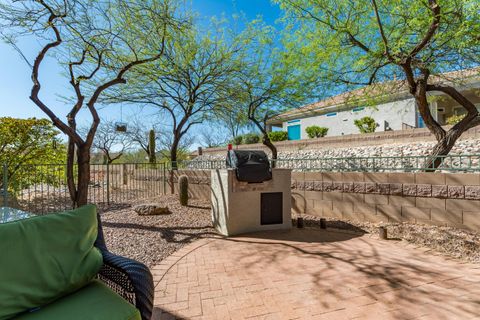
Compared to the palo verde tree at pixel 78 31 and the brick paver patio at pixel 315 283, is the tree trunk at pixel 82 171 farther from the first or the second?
the brick paver patio at pixel 315 283

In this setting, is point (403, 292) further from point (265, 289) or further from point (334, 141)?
point (334, 141)

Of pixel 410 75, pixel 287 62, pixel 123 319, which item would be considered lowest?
pixel 123 319

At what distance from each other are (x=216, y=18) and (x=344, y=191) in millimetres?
6618

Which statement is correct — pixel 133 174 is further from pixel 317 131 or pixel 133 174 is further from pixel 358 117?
pixel 358 117

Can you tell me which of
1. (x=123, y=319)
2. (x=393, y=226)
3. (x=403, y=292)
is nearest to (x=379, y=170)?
(x=393, y=226)

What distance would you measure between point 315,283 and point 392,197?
3.10m

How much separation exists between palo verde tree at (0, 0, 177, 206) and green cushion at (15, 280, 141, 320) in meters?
3.91

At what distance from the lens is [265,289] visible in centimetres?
269

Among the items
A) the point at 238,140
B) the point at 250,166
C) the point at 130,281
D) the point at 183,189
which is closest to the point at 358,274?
the point at 250,166

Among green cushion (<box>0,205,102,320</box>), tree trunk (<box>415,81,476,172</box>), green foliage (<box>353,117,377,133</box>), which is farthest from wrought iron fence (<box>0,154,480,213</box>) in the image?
green foliage (<box>353,117,377,133</box>)

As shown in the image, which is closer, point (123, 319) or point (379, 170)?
point (123, 319)

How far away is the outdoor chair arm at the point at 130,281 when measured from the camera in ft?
5.31

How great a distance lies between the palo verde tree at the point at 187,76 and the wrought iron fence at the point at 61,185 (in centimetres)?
146

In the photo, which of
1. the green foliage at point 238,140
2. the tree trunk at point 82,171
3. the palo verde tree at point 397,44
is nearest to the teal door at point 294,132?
the green foliage at point 238,140
